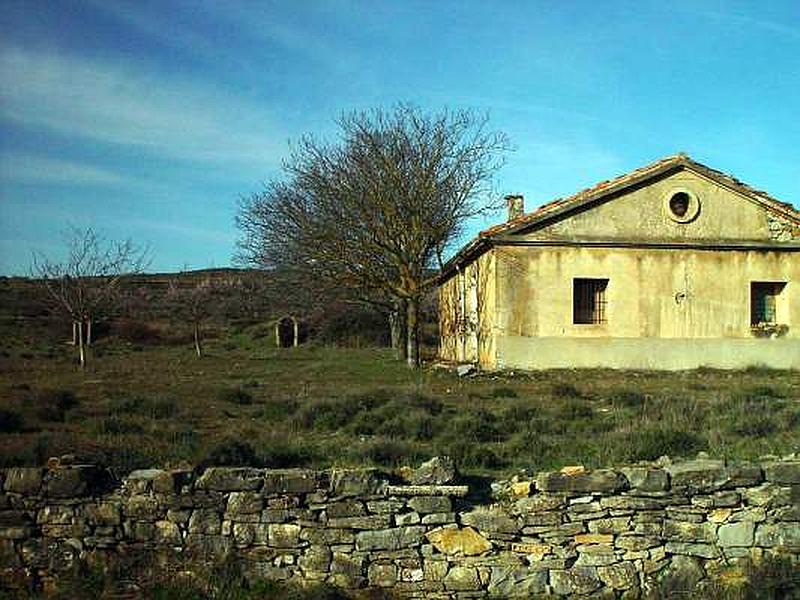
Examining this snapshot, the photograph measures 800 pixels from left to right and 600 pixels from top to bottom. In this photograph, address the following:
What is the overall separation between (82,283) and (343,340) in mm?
17506

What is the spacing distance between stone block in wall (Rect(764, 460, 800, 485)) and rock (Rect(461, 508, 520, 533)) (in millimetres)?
1953

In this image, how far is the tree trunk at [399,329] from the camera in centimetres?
2959

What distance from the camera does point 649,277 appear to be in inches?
863

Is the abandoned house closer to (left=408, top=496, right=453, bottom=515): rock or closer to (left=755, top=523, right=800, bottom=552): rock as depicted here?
(left=755, top=523, right=800, bottom=552): rock

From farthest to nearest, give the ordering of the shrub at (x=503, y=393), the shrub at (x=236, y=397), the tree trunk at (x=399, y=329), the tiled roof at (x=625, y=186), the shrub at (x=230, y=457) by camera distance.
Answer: the tree trunk at (x=399, y=329) → the tiled roof at (x=625, y=186) → the shrub at (x=503, y=393) → the shrub at (x=236, y=397) → the shrub at (x=230, y=457)

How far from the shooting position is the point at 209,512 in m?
6.00

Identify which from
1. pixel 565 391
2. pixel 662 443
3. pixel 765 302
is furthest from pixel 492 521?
pixel 765 302

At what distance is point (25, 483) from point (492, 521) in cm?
352

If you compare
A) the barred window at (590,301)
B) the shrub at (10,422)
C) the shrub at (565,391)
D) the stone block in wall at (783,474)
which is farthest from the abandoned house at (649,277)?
the stone block in wall at (783,474)

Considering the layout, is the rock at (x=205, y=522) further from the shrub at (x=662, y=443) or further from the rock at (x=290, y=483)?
the shrub at (x=662, y=443)

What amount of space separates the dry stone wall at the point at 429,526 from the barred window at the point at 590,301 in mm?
16069

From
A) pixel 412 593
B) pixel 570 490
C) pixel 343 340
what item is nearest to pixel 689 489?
pixel 570 490

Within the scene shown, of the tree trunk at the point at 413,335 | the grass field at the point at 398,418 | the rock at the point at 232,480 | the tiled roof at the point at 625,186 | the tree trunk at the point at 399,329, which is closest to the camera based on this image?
the rock at the point at 232,480

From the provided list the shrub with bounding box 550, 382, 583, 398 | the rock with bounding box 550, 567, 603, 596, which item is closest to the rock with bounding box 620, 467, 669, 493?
the rock with bounding box 550, 567, 603, 596
